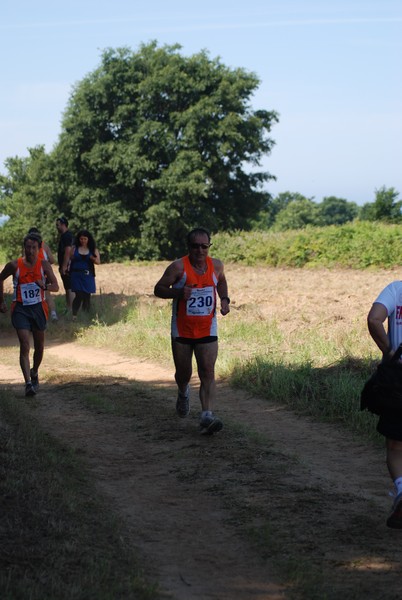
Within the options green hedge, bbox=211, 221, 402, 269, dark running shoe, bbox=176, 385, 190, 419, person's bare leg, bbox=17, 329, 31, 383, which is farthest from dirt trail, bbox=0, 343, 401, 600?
green hedge, bbox=211, 221, 402, 269

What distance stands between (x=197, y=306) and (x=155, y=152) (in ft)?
144

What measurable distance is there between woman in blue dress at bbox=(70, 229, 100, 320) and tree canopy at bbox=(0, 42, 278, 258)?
106ft

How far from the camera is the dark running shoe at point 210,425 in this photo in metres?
8.63

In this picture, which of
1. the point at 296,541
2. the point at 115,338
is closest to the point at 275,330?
the point at 115,338

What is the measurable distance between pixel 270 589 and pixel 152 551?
0.90 meters

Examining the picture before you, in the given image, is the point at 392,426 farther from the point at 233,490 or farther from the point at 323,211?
the point at 323,211

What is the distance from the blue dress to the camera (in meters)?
17.7

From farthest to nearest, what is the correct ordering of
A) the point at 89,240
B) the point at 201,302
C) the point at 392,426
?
the point at 89,240
the point at 201,302
the point at 392,426

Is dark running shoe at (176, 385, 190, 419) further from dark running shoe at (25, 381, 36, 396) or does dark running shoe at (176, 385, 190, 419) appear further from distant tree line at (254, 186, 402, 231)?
distant tree line at (254, 186, 402, 231)

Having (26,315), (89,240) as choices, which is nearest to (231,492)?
(26,315)

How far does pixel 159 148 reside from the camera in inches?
2046

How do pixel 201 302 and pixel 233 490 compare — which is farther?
pixel 201 302

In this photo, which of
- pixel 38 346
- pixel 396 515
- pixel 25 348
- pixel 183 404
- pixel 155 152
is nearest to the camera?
pixel 396 515

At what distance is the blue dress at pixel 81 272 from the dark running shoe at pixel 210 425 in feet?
30.6
